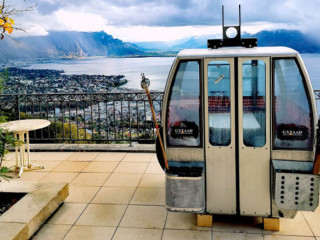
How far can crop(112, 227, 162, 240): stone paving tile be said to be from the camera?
3242 millimetres

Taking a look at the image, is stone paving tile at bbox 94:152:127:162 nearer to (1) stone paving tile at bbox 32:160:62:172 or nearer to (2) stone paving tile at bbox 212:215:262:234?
(1) stone paving tile at bbox 32:160:62:172

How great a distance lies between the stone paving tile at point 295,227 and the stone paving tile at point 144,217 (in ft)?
3.50

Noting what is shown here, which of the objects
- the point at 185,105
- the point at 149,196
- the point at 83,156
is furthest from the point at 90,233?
the point at 83,156

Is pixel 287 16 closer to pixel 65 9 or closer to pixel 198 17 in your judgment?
pixel 198 17

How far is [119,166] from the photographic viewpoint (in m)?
5.29

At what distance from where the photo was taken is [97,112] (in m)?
6.79

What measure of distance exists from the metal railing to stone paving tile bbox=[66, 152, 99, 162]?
591 mm

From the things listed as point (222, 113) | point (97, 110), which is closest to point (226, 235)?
point (222, 113)

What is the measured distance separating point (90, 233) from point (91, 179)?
1486 millimetres

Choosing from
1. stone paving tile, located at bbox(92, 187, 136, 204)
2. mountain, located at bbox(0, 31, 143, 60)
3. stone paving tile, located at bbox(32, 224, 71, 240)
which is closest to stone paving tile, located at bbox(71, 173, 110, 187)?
stone paving tile, located at bbox(92, 187, 136, 204)

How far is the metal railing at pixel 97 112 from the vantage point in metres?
6.42

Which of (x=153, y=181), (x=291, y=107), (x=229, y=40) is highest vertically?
(x=229, y=40)

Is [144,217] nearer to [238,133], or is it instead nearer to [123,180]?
[123,180]

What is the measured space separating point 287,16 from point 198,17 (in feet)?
3.83
